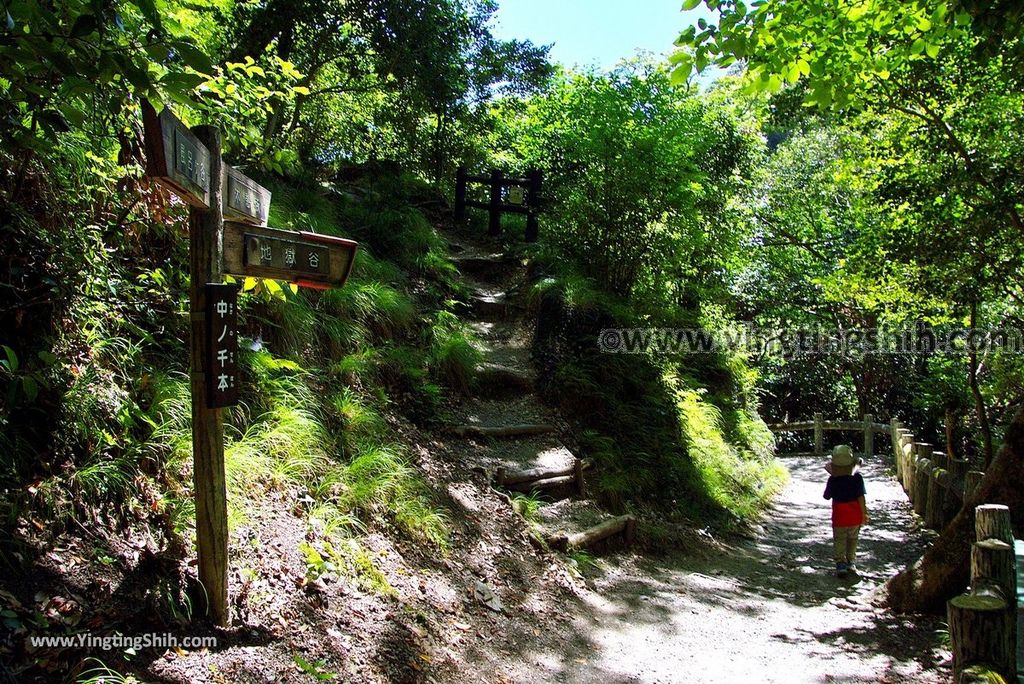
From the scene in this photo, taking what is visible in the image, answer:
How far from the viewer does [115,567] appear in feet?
11.5

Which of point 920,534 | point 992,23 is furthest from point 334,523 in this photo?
point 920,534

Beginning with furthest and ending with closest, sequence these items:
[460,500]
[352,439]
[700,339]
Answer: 1. [700,339]
2. [460,500]
3. [352,439]

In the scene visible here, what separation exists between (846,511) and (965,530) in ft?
7.55

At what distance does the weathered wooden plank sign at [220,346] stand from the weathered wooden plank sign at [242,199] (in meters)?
0.54

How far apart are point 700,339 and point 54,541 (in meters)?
11.6

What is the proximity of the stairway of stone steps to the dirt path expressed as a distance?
0.69 meters

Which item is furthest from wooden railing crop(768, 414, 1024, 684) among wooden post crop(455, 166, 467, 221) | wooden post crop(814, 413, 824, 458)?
wooden post crop(814, 413, 824, 458)

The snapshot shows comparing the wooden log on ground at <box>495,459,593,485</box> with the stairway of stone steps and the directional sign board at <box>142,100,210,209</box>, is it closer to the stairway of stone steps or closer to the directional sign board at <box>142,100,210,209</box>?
the stairway of stone steps

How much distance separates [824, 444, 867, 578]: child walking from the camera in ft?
25.2

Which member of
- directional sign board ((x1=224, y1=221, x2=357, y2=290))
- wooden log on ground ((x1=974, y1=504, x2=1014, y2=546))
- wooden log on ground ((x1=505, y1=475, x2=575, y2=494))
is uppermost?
directional sign board ((x1=224, y1=221, x2=357, y2=290))

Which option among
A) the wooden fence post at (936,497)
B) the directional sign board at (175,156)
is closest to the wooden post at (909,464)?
the wooden fence post at (936,497)

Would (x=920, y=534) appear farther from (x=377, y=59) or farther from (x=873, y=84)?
(x=377, y=59)

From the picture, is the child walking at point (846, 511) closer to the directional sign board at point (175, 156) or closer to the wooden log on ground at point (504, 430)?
the wooden log on ground at point (504, 430)

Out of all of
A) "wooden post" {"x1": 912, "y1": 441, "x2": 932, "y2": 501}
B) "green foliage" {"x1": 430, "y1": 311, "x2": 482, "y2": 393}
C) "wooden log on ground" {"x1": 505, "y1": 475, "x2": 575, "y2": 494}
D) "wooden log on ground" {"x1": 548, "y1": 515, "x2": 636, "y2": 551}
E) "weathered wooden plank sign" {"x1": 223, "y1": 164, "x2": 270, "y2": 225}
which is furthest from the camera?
"wooden post" {"x1": 912, "y1": 441, "x2": 932, "y2": 501}
